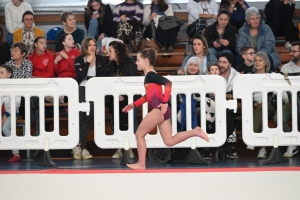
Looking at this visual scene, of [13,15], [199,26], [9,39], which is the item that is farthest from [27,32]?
[199,26]

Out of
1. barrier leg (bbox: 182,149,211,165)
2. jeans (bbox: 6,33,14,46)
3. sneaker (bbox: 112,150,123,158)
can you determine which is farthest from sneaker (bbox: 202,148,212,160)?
jeans (bbox: 6,33,14,46)

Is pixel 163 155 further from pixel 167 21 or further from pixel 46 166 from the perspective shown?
pixel 167 21

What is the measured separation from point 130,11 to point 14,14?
5.78 feet

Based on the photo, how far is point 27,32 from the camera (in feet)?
33.4

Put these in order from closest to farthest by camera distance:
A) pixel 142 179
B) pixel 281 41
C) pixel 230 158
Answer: pixel 142 179
pixel 230 158
pixel 281 41

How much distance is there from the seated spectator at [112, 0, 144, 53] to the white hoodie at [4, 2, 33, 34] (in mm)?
1430

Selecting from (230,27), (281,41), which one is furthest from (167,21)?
(281,41)

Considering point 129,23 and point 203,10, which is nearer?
point 129,23

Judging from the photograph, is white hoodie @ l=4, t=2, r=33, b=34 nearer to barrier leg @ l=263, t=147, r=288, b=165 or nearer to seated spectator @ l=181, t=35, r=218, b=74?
seated spectator @ l=181, t=35, r=218, b=74

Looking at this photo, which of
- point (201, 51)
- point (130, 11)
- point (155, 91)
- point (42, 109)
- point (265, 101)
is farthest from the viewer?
point (130, 11)

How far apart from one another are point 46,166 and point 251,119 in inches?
80.9

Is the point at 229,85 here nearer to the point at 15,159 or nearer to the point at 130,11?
the point at 15,159

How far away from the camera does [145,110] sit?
7219 millimetres

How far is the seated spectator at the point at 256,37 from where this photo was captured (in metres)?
9.60
